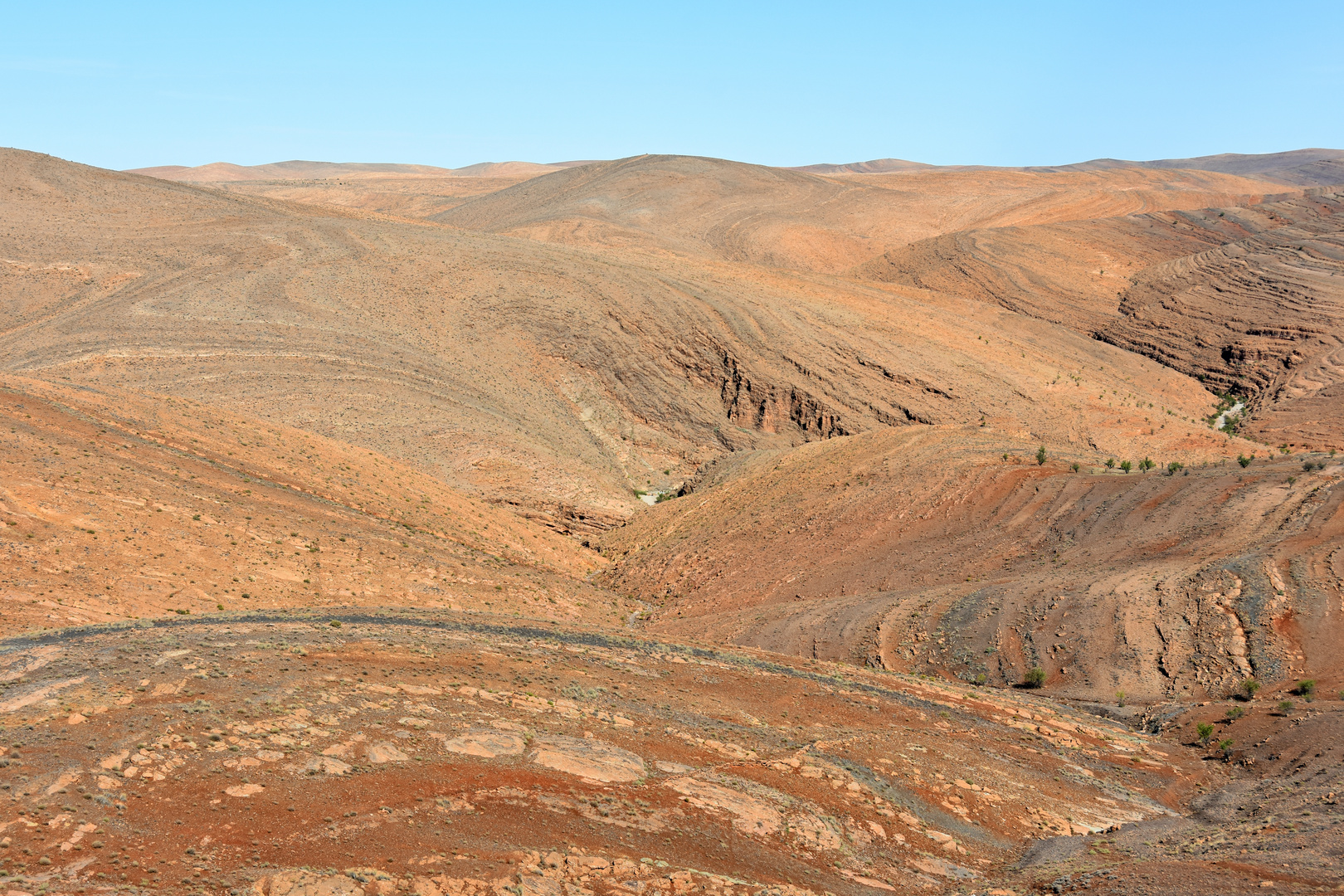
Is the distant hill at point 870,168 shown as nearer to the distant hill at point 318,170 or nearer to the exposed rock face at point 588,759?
the distant hill at point 318,170

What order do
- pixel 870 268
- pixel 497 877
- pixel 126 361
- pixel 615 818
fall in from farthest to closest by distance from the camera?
1. pixel 870 268
2. pixel 126 361
3. pixel 615 818
4. pixel 497 877

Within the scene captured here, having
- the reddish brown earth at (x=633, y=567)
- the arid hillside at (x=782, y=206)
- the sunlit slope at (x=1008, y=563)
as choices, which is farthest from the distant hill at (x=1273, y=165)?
the sunlit slope at (x=1008, y=563)

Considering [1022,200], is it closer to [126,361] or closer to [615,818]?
[126,361]

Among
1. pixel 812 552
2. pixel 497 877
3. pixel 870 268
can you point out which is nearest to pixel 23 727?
pixel 497 877

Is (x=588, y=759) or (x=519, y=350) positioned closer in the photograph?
(x=588, y=759)

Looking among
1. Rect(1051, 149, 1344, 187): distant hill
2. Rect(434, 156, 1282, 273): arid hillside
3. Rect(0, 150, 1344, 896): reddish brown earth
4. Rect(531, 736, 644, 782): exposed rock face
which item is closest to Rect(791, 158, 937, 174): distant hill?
Rect(1051, 149, 1344, 187): distant hill

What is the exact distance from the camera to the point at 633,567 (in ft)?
79.2

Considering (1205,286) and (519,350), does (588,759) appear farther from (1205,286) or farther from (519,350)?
(1205,286)

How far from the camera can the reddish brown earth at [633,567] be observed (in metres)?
9.27

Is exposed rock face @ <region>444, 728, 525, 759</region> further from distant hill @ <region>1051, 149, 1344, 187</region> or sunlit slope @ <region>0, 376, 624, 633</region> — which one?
distant hill @ <region>1051, 149, 1344, 187</region>

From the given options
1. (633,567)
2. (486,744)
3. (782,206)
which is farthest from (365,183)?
(486,744)

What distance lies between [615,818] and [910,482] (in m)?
15.6

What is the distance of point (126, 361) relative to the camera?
99.8 feet

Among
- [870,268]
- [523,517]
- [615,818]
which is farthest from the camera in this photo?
[870,268]
